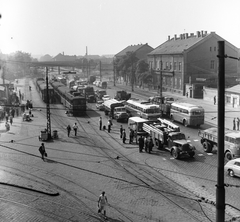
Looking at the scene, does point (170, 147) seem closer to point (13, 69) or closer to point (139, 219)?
point (139, 219)

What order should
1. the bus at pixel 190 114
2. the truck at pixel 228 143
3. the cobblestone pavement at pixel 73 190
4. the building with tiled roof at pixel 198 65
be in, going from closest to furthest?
the cobblestone pavement at pixel 73 190, the truck at pixel 228 143, the bus at pixel 190 114, the building with tiled roof at pixel 198 65

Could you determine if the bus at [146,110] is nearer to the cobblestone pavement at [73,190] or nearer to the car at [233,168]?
the cobblestone pavement at [73,190]

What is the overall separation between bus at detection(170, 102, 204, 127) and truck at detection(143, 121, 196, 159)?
15.9 feet

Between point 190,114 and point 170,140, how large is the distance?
8531 mm

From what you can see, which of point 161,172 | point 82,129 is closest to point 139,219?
point 161,172

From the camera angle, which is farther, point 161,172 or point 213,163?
point 213,163

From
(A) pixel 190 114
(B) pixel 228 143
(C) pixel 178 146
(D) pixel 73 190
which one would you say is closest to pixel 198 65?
(A) pixel 190 114

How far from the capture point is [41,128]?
113 ft

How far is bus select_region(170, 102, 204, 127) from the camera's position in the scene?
104ft

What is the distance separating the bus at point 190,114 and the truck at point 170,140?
4833mm

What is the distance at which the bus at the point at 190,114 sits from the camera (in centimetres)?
3156

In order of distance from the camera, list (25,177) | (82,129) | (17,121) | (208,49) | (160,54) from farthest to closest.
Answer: (160,54)
(208,49)
(17,121)
(82,129)
(25,177)

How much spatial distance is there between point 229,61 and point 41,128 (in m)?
38.9

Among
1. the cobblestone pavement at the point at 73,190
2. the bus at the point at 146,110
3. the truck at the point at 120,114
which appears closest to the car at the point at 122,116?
the truck at the point at 120,114
